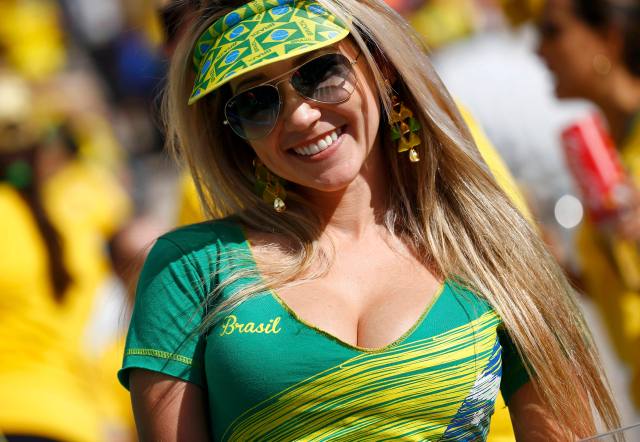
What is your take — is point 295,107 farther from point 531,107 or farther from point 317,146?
point 531,107

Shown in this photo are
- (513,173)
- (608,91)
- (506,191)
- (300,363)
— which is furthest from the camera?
(513,173)

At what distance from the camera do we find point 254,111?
240 cm

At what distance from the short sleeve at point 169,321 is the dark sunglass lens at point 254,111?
0.28 metres

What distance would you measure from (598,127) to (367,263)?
73.1 inches

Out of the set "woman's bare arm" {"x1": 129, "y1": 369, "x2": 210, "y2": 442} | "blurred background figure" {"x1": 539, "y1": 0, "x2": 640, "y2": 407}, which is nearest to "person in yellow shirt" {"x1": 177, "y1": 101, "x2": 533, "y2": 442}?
"woman's bare arm" {"x1": 129, "y1": 369, "x2": 210, "y2": 442}

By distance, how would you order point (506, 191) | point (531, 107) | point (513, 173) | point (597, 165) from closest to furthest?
1. point (506, 191)
2. point (597, 165)
3. point (513, 173)
4. point (531, 107)

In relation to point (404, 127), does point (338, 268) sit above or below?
below

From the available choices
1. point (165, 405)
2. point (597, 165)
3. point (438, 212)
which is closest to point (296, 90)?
point (438, 212)

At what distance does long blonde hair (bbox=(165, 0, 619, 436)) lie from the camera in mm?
2420

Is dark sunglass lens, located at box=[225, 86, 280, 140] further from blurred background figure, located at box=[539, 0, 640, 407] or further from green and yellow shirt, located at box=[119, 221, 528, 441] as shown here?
blurred background figure, located at box=[539, 0, 640, 407]

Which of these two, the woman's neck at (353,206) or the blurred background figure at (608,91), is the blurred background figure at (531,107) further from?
the woman's neck at (353,206)

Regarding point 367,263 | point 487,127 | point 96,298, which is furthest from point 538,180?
point 367,263

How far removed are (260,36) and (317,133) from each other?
0.22 metres

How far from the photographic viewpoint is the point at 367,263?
98.1 inches
